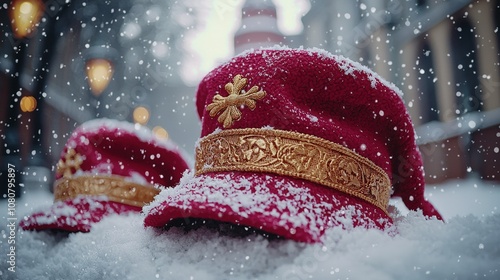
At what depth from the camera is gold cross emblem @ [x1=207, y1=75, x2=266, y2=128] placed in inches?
24.2

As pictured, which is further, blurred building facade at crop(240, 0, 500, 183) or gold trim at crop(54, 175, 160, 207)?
blurred building facade at crop(240, 0, 500, 183)

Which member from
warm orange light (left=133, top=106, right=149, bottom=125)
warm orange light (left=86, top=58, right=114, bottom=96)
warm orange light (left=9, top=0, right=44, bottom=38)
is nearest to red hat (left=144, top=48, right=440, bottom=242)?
warm orange light (left=9, top=0, right=44, bottom=38)

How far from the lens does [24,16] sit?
2.09 meters

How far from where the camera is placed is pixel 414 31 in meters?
3.72

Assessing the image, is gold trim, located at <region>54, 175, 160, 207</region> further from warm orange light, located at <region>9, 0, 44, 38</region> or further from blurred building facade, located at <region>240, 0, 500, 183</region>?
blurred building facade, located at <region>240, 0, 500, 183</region>

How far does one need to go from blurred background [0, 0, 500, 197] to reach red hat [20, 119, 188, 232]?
0.08 meters

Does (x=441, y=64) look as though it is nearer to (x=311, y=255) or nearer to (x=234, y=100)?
(x=234, y=100)

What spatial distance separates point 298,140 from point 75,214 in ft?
1.84

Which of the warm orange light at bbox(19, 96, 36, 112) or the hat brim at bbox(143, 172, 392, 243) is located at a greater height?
the warm orange light at bbox(19, 96, 36, 112)

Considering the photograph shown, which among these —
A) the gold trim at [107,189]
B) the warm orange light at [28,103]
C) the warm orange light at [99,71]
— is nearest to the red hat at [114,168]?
the gold trim at [107,189]

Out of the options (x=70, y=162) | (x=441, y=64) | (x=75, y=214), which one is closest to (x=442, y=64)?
(x=441, y=64)

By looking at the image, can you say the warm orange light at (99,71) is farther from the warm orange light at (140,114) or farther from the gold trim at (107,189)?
the warm orange light at (140,114)

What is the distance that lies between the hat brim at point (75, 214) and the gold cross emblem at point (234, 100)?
41 cm

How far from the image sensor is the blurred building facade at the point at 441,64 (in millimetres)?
2627
